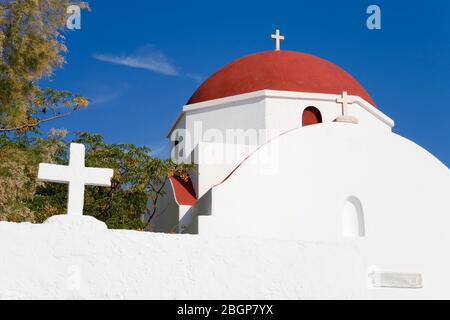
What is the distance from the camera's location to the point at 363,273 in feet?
18.7

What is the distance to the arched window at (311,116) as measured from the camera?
12.4 m

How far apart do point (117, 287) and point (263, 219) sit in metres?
3.73

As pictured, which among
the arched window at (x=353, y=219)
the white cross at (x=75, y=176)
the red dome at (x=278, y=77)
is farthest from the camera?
the red dome at (x=278, y=77)

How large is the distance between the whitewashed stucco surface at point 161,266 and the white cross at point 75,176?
28 centimetres

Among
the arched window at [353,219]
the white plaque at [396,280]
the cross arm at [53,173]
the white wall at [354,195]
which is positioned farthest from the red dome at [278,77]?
the cross arm at [53,173]

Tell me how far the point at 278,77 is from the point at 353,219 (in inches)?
206

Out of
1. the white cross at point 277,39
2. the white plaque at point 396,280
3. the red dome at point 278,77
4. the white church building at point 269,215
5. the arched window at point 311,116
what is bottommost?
the white plaque at point 396,280

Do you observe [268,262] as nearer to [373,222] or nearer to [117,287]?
[117,287]

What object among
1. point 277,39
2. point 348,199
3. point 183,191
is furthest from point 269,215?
point 277,39

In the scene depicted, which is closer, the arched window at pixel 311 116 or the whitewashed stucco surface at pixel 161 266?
the whitewashed stucco surface at pixel 161 266

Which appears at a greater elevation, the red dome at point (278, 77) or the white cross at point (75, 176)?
the red dome at point (278, 77)

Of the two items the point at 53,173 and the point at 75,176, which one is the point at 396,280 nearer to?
the point at 75,176

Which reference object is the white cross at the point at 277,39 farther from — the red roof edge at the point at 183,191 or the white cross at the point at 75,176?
the white cross at the point at 75,176
